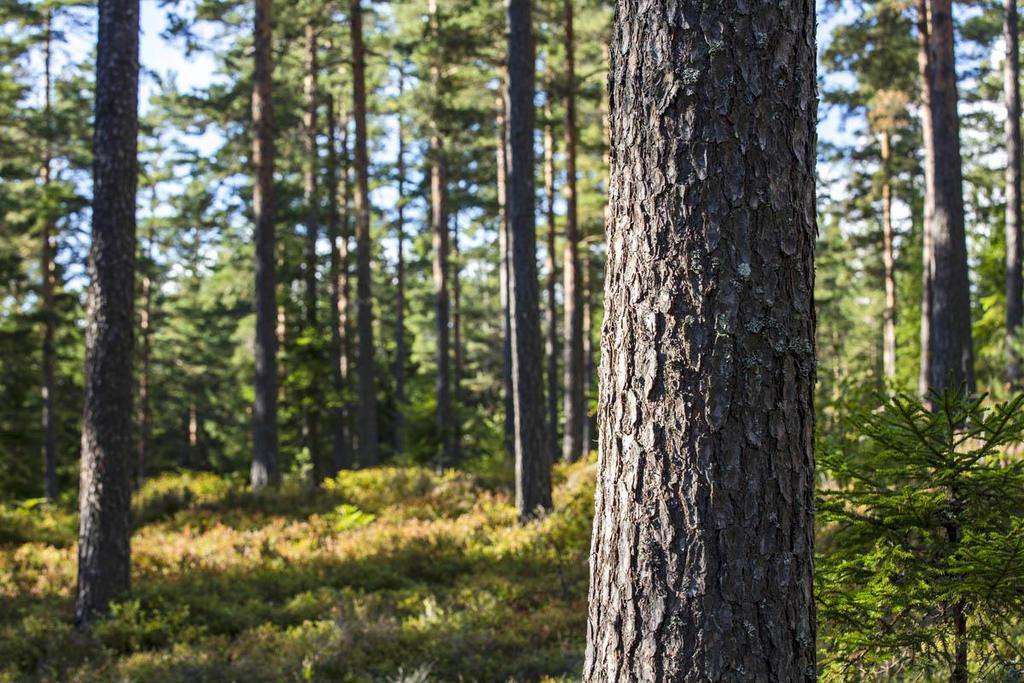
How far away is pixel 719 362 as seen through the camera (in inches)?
97.3

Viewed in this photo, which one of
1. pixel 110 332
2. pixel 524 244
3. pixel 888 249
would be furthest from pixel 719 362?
pixel 888 249

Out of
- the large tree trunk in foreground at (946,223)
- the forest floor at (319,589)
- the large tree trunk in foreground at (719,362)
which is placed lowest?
the forest floor at (319,589)

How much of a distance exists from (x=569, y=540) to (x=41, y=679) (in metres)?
6.26

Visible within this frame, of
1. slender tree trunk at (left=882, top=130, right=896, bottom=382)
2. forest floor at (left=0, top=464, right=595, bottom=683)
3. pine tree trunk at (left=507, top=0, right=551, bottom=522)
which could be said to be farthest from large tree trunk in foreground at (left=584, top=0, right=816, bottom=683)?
slender tree trunk at (left=882, top=130, right=896, bottom=382)

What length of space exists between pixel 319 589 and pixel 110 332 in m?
3.91

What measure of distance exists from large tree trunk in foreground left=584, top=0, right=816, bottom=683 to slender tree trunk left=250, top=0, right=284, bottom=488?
1500 cm

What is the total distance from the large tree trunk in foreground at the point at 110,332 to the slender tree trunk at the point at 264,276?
7691 millimetres

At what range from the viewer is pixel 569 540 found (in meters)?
10.8

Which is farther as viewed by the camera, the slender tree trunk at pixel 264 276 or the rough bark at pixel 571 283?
the rough bark at pixel 571 283

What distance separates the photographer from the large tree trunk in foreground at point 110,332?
8562 mm

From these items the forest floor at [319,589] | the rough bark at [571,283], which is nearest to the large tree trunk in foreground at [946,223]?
the forest floor at [319,589]

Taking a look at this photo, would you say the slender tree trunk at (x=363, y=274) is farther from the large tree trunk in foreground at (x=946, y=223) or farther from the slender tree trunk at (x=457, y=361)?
the large tree trunk in foreground at (x=946, y=223)

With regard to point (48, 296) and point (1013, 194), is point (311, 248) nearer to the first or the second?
point (48, 296)

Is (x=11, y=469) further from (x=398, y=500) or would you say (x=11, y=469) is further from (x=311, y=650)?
(x=311, y=650)
